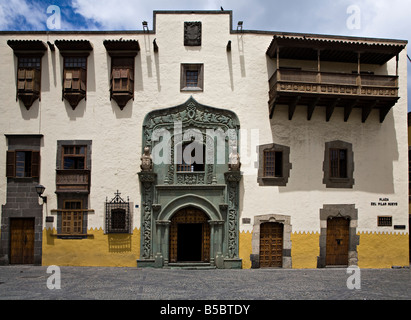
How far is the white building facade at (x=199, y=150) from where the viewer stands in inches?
704

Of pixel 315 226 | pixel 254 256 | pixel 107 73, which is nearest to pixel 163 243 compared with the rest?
pixel 254 256

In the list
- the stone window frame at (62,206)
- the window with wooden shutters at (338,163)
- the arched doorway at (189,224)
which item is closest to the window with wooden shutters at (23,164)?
the stone window frame at (62,206)

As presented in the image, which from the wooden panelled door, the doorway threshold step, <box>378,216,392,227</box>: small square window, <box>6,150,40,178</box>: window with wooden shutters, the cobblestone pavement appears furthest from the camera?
<box>378,216,392,227</box>: small square window

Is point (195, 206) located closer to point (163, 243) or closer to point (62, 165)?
point (163, 243)

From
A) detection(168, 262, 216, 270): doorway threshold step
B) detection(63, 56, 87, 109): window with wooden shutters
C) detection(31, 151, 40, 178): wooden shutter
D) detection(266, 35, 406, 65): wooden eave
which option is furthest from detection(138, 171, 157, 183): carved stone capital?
detection(266, 35, 406, 65): wooden eave

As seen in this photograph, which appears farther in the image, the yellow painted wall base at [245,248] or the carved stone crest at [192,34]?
the carved stone crest at [192,34]

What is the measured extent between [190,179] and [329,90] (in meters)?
7.32

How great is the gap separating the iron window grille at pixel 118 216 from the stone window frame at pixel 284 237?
5636 millimetres

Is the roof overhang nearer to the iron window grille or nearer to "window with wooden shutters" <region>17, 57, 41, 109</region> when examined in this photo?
"window with wooden shutters" <region>17, 57, 41, 109</region>

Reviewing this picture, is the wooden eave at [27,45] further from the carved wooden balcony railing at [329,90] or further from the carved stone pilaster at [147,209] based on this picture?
the carved wooden balcony railing at [329,90]

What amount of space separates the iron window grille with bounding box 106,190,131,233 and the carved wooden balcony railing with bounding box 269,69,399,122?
25.8 feet

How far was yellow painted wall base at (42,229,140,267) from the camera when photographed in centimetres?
1778

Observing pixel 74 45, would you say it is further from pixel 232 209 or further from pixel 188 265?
pixel 188 265

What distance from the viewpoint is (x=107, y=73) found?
730 inches
